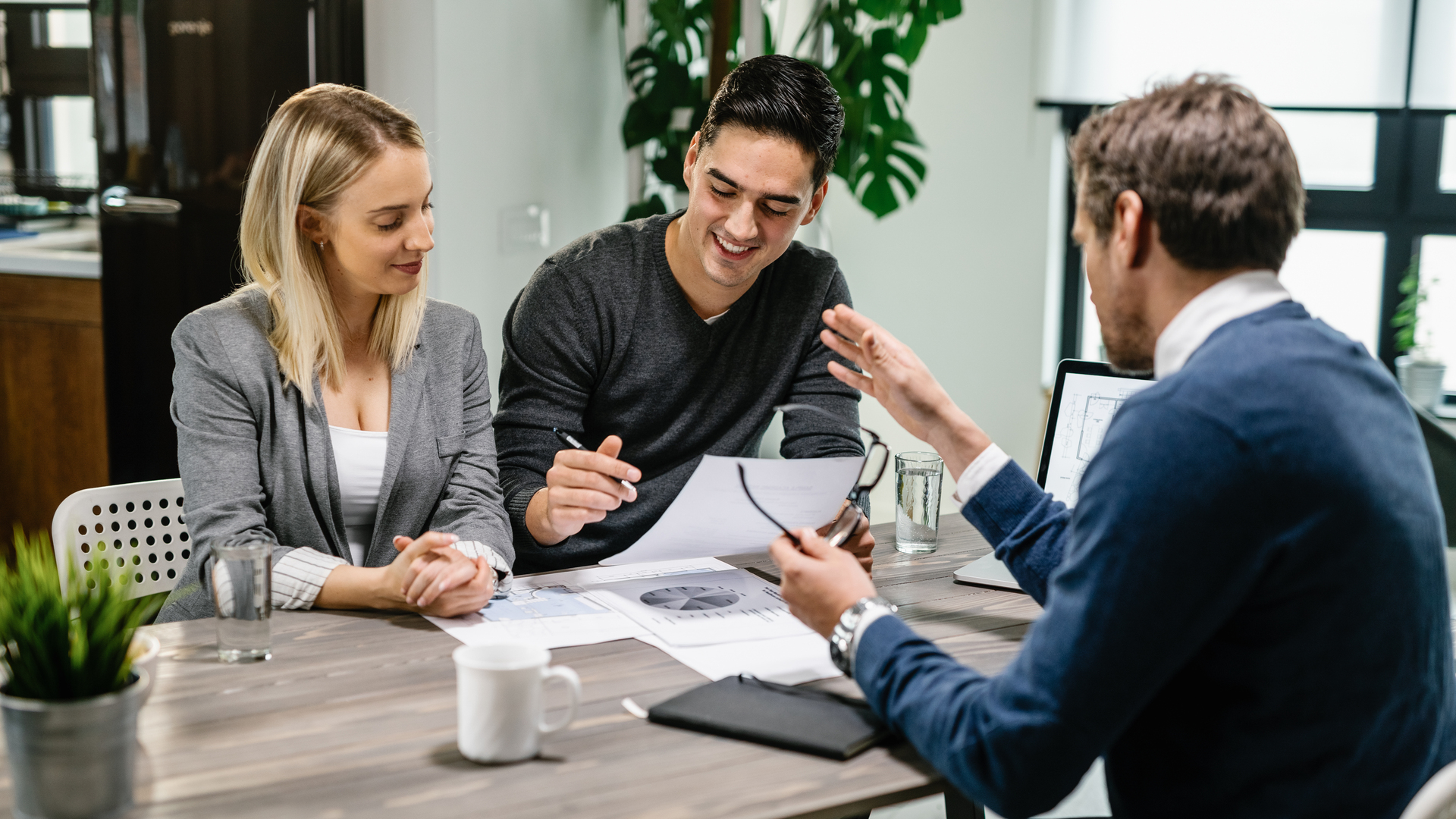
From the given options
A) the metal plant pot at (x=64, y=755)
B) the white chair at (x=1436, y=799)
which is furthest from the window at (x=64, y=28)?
the white chair at (x=1436, y=799)

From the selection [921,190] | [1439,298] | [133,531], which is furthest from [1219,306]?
[1439,298]

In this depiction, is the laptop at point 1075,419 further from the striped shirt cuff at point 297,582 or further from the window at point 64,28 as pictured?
the window at point 64,28

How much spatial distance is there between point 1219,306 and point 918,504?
82 centimetres

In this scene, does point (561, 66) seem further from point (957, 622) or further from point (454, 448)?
point (957, 622)

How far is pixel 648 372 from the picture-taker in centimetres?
195

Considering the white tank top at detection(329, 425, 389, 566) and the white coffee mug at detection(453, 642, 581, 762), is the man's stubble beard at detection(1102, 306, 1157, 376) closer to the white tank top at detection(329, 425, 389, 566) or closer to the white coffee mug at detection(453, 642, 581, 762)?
the white coffee mug at detection(453, 642, 581, 762)

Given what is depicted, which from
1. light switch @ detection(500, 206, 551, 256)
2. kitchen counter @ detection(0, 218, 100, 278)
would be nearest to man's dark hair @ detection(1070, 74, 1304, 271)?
light switch @ detection(500, 206, 551, 256)

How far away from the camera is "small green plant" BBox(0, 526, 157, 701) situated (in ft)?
2.95

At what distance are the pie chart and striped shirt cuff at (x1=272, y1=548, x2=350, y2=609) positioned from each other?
39 cm

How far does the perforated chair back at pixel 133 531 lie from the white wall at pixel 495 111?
126 cm

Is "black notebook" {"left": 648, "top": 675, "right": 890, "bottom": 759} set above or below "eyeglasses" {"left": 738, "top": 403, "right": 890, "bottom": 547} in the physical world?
below

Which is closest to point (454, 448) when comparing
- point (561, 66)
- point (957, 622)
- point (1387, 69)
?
point (957, 622)

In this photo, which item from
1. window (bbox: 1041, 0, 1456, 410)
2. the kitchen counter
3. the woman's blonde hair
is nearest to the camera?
the woman's blonde hair

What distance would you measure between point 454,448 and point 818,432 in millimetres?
608
